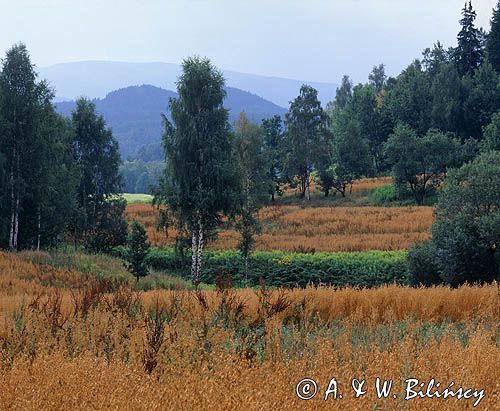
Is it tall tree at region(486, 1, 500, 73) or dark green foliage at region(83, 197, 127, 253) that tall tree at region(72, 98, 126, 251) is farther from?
tall tree at region(486, 1, 500, 73)

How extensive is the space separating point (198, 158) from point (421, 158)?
32.4 m

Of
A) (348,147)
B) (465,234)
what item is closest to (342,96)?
(348,147)

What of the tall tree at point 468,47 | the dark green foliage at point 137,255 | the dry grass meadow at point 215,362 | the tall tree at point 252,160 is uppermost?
the tall tree at point 468,47

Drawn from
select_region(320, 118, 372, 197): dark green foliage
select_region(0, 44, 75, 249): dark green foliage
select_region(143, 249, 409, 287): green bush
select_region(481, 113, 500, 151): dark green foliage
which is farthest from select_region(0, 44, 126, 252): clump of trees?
select_region(481, 113, 500, 151): dark green foliage

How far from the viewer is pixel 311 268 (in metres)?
29.5

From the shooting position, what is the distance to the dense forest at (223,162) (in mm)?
20406

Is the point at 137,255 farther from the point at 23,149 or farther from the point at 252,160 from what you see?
the point at 252,160

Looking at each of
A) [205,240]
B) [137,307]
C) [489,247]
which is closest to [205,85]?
[205,240]

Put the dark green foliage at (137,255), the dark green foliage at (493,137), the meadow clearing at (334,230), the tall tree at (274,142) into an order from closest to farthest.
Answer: the dark green foliage at (137,255)
the meadow clearing at (334,230)
the dark green foliage at (493,137)
the tall tree at (274,142)

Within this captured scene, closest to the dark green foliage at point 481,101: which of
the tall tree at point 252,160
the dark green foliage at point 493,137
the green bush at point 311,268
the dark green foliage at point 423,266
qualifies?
the dark green foliage at point 493,137

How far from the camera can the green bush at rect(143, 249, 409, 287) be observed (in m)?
27.6

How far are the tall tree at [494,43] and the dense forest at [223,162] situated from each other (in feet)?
0.59

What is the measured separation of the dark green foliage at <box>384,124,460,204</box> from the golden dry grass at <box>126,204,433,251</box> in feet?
19.0

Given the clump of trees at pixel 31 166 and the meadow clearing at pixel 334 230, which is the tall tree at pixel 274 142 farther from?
the clump of trees at pixel 31 166
